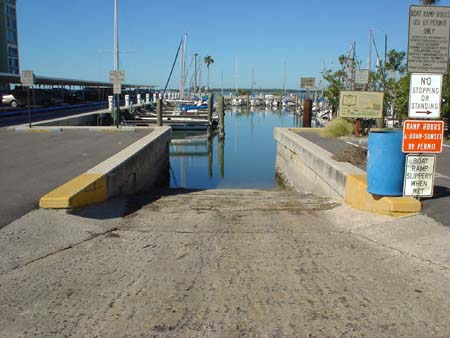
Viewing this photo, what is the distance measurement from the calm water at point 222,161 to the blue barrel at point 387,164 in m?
12.7

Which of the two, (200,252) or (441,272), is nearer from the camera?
(441,272)

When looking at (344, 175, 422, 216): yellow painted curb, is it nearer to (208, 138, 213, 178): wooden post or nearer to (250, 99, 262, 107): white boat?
(208, 138, 213, 178): wooden post

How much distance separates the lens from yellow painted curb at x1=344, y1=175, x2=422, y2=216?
7.54 metres

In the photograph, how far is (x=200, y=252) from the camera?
6.25 meters

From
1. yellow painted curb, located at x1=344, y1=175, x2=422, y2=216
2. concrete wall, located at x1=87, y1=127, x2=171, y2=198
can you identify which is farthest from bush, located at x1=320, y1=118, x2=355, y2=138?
yellow painted curb, located at x1=344, y1=175, x2=422, y2=216

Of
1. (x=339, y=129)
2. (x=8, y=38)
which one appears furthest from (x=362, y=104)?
(x=8, y=38)

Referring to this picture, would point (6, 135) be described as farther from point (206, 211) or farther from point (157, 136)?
point (206, 211)

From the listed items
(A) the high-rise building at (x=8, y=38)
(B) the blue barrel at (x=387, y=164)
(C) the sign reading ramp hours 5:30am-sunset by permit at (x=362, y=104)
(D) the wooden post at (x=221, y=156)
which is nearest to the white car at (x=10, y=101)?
(D) the wooden post at (x=221, y=156)

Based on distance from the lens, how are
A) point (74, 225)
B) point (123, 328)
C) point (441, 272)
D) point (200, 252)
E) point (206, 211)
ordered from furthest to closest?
point (206, 211) → point (74, 225) → point (200, 252) → point (441, 272) → point (123, 328)

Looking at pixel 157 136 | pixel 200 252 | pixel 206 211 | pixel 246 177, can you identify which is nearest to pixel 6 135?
pixel 157 136

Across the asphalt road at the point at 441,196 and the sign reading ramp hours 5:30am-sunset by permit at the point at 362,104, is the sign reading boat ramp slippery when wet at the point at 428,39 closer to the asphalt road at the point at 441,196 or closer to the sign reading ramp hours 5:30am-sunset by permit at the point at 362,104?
the asphalt road at the point at 441,196

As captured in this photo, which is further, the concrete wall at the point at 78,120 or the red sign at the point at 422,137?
the concrete wall at the point at 78,120

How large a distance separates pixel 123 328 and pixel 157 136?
14.9 metres

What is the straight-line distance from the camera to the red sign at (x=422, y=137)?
752cm
